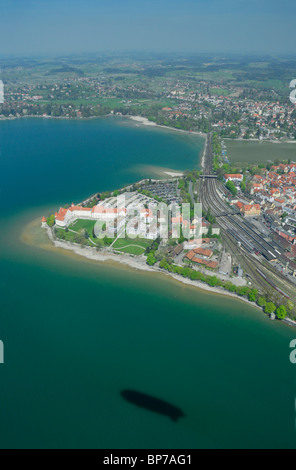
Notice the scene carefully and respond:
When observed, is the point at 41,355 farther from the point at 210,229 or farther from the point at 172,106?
the point at 172,106

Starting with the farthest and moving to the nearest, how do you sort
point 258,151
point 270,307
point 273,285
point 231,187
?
point 258,151
point 231,187
point 273,285
point 270,307

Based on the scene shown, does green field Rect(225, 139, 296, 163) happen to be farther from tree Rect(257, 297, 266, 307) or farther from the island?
tree Rect(257, 297, 266, 307)

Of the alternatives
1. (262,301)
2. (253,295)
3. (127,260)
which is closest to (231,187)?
(127,260)

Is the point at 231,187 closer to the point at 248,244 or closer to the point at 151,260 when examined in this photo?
the point at 248,244

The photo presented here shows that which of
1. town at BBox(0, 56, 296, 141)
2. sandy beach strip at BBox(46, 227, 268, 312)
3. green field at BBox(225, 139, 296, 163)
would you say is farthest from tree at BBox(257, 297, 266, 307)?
town at BBox(0, 56, 296, 141)

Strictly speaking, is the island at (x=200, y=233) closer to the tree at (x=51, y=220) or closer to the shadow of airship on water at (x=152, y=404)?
the tree at (x=51, y=220)

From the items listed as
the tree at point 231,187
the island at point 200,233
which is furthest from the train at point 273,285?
the tree at point 231,187

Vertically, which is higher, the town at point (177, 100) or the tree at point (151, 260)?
the town at point (177, 100)

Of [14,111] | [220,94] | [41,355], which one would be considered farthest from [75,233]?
[220,94]
